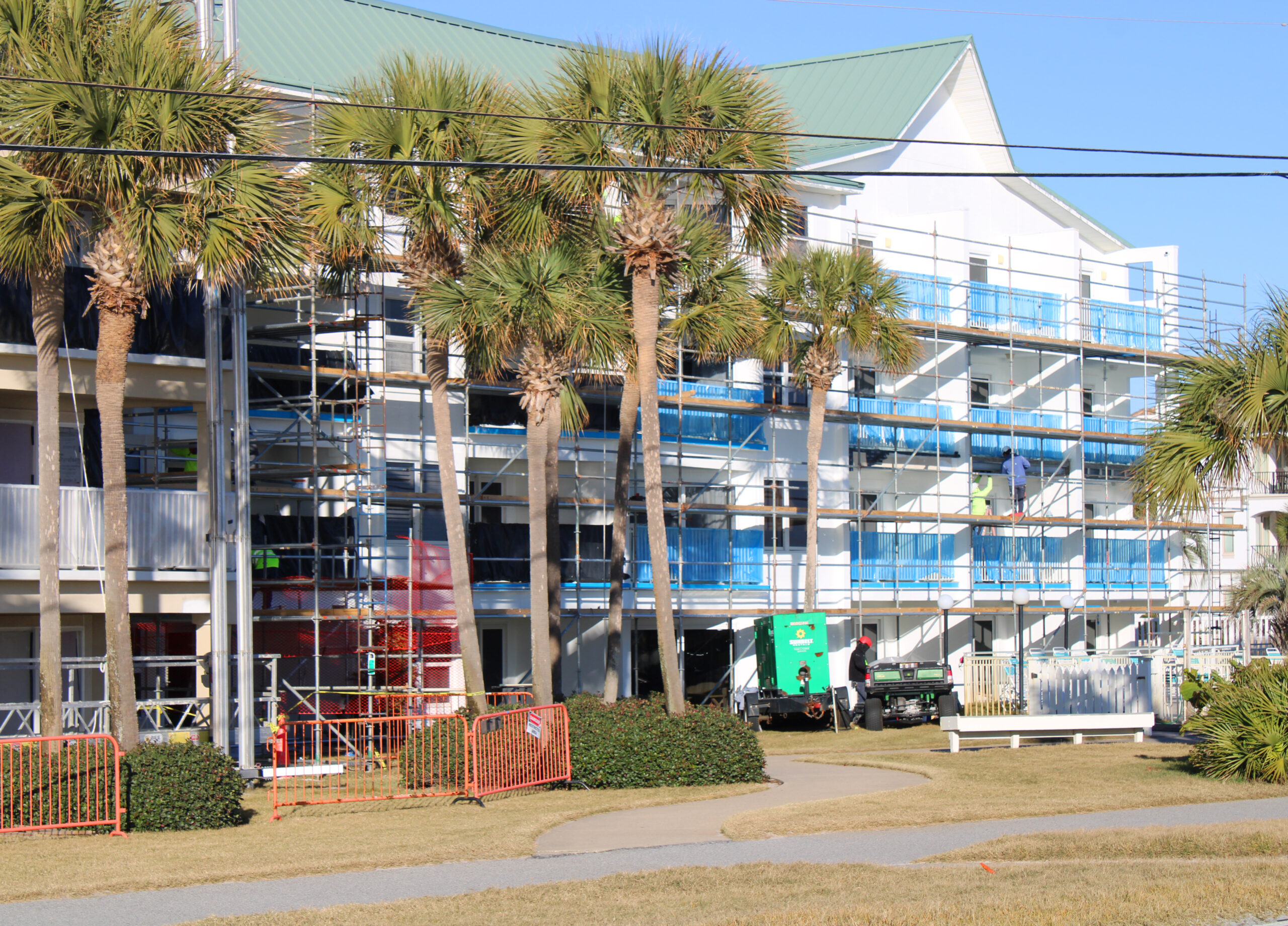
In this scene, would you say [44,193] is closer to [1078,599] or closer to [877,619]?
[877,619]

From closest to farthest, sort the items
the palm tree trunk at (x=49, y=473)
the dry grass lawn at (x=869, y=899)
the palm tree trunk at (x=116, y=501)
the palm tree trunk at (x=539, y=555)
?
the dry grass lawn at (x=869, y=899) → the palm tree trunk at (x=116, y=501) → the palm tree trunk at (x=49, y=473) → the palm tree trunk at (x=539, y=555)

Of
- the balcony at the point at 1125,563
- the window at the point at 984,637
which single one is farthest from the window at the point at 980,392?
the window at the point at 984,637

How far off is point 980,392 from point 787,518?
8.26 metres

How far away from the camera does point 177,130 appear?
1669 centimetres

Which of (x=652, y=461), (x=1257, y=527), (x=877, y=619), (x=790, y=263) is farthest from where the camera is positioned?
(x=1257, y=527)

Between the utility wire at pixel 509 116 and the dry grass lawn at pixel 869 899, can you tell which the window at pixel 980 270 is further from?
the dry grass lawn at pixel 869 899

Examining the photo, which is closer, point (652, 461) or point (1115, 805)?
point (1115, 805)

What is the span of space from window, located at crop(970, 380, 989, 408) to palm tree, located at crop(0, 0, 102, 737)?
2633cm

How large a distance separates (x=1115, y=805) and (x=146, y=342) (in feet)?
48.7

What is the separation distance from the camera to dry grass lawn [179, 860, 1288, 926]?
9727 mm

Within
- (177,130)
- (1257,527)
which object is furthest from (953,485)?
(177,130)

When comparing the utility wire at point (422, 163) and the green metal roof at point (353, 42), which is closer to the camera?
the utility wire at point (422, 163)

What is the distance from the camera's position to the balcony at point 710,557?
31.5 metres

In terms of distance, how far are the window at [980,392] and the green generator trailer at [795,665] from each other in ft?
40.0
